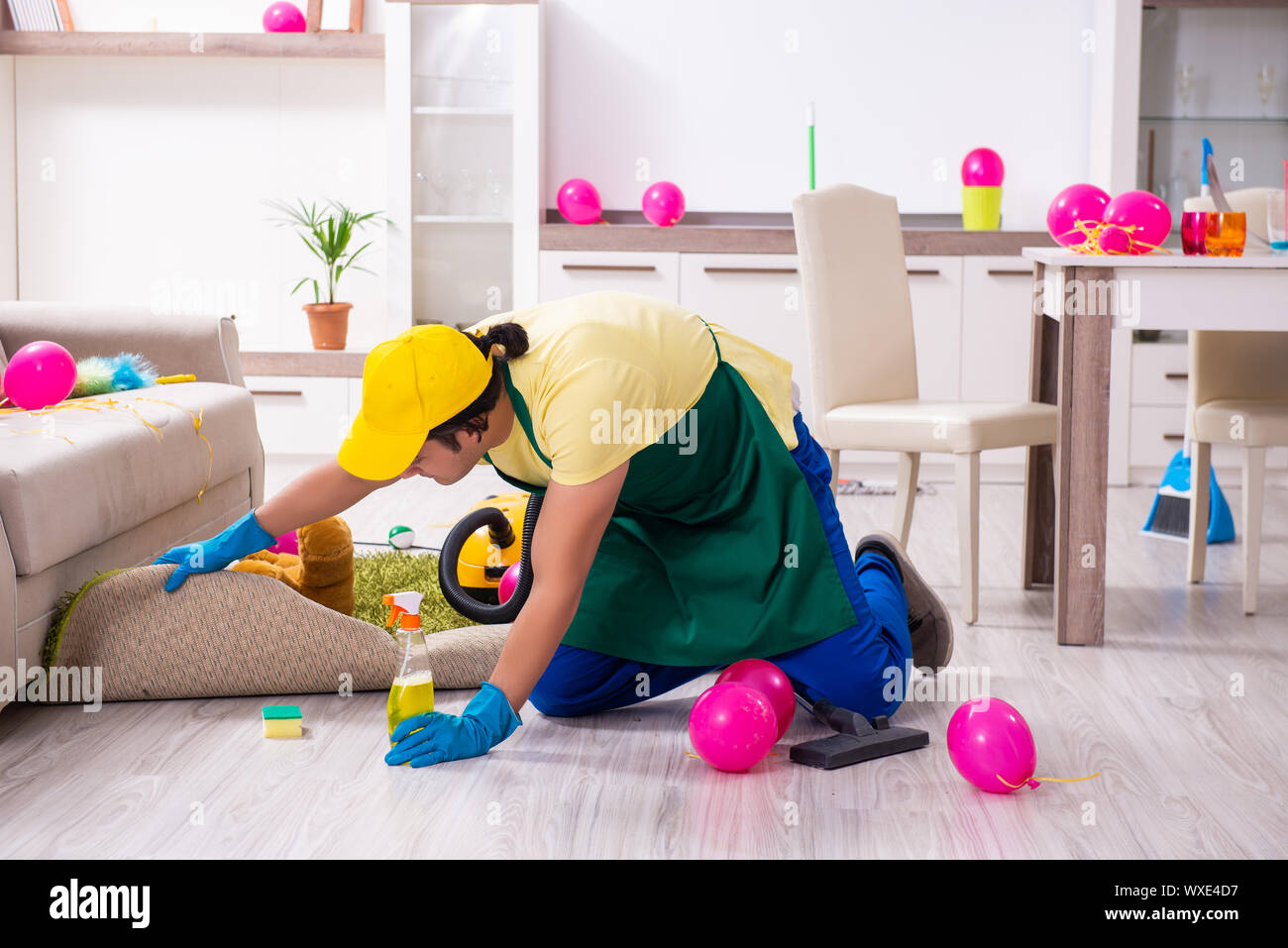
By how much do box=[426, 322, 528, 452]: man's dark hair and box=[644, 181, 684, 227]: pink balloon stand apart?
287cm

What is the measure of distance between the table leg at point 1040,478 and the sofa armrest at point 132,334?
197 centimetres

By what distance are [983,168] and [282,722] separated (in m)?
3.38

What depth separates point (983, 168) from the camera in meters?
4.51

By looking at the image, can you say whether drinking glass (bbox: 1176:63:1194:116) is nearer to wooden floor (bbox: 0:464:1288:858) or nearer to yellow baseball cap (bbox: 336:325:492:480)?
wooden floor (bbox: 0:464:1288:858)

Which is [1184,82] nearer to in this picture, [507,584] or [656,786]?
[507,584]

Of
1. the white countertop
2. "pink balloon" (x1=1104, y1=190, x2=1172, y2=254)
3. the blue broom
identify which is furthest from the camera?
the blue broom

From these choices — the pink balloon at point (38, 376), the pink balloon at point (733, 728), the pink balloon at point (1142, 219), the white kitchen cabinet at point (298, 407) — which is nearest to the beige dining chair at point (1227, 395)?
the pink balloon at point (1142, 219)

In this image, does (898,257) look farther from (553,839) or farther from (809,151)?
(553,839)

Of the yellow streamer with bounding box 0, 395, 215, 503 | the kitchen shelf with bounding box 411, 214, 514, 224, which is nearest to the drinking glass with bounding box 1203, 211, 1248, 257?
the yellow streamer with bounding box 0, 395, 215, 503

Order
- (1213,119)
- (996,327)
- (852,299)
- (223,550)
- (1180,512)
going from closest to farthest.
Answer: (223,550) → (852,299) → (1180,512) → (996,327) → (1213,119)

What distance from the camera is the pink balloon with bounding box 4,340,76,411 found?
2508 mm

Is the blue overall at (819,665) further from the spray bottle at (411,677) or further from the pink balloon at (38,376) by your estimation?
the pink balloon at (38,376)

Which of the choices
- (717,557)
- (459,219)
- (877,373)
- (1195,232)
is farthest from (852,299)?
(459,219)

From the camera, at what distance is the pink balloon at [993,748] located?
70.2 inches
